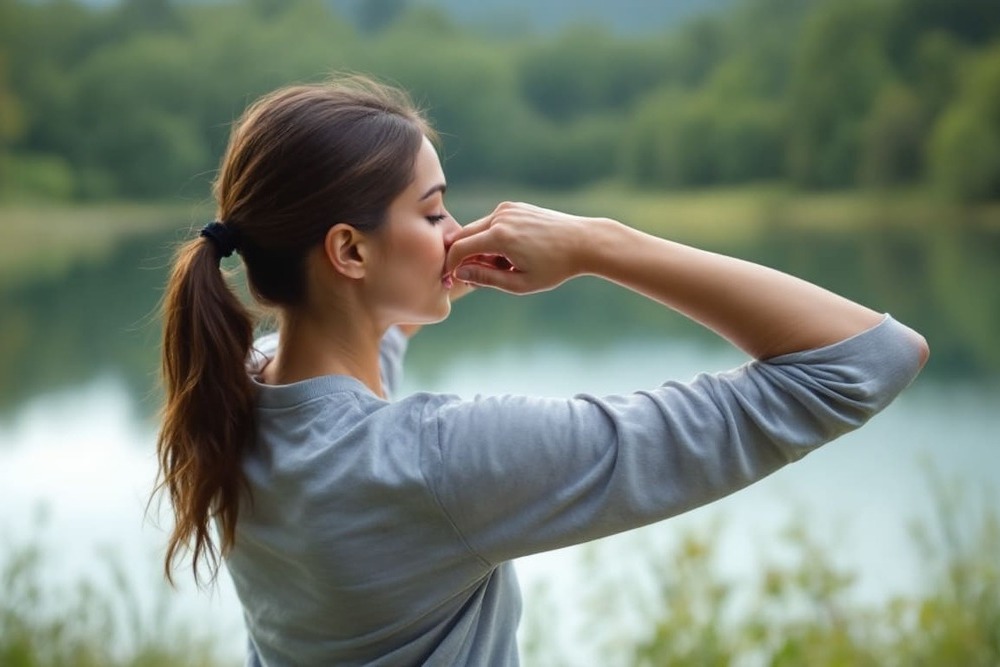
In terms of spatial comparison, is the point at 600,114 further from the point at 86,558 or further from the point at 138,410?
the point at 86,558

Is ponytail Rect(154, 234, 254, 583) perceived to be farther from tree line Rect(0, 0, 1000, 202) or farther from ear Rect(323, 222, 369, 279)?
tree line Rect(0, 0, 1000, 202)

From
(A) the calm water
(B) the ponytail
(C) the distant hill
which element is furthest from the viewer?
(C) the distant hill

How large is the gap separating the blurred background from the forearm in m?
1.48

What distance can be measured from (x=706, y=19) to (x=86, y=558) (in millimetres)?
1997

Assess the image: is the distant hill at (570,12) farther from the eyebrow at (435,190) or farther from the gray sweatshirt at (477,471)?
the gray sweatshirt at (477,471)

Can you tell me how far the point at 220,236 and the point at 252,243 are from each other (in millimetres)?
23

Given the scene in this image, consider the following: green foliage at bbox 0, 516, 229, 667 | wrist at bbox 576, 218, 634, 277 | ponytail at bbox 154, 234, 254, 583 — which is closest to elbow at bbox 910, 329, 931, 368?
wrist at bbox 576, 218, 634, 277

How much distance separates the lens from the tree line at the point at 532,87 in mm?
2688

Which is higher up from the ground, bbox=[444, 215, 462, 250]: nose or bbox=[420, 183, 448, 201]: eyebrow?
bbox=[420, 183, 448, 201]: eyebrow

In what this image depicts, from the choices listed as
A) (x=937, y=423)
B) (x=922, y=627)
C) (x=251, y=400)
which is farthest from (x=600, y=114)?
(x=251, y=400)

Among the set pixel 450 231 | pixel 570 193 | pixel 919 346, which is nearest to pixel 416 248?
pixel 450 231

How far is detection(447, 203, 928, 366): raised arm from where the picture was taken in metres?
0.74

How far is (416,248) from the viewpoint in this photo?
0.81 m

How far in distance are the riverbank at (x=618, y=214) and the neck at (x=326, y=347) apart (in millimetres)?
1780
